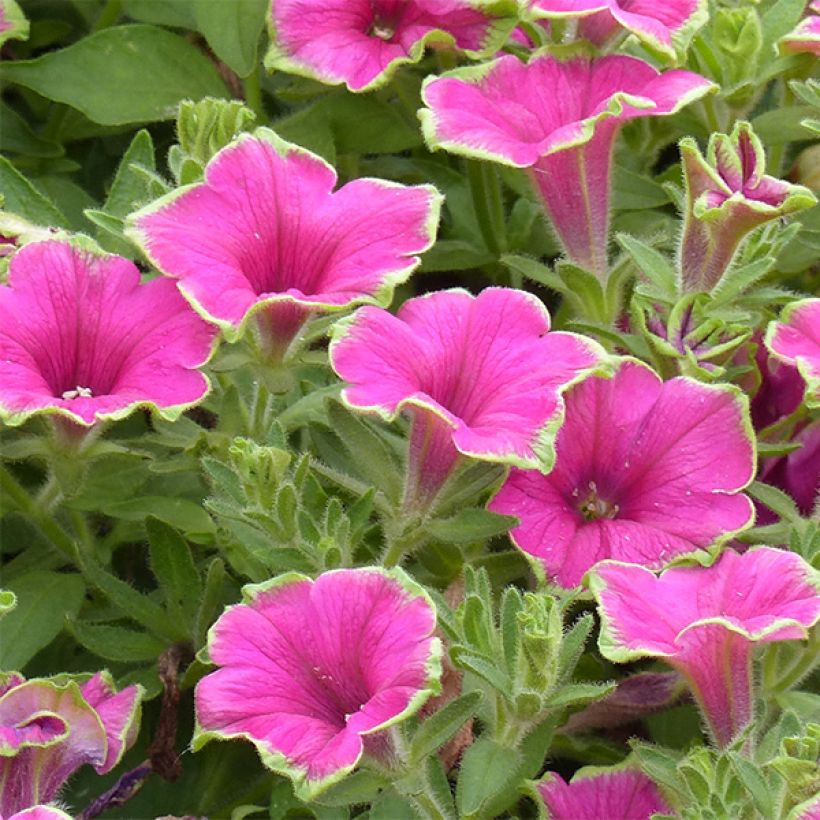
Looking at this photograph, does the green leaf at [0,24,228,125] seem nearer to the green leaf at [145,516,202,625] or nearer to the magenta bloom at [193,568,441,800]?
the green leaf at [145,516,202,625]

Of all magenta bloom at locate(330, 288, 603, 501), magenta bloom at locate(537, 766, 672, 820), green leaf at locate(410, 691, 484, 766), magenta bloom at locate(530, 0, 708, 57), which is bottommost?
magenta bloom at locate(537, 766, 672, 820)

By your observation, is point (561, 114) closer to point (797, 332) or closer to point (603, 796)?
point (797, 332)

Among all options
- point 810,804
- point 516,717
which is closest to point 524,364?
point 516,717

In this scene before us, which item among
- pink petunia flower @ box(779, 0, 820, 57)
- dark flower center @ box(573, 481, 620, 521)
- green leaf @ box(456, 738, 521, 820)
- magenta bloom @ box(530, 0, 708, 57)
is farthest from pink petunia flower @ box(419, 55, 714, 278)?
green leaf @ box(456, 738, 521, 820)

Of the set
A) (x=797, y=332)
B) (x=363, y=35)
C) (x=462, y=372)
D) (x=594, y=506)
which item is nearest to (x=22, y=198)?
(x=363, y=35)

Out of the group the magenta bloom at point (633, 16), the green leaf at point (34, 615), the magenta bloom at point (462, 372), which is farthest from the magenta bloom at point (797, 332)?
the green leaf at point (34, 615)
